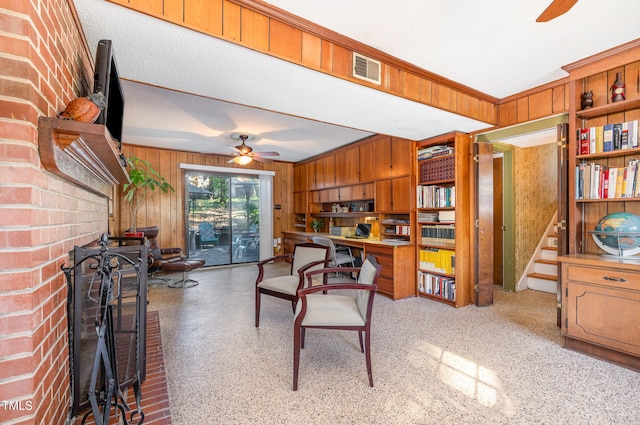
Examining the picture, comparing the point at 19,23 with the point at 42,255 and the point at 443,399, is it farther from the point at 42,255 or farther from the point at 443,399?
the point at 443,399

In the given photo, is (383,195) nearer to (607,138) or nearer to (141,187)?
(607,138)

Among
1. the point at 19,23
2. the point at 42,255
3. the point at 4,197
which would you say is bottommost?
the point at 42,255

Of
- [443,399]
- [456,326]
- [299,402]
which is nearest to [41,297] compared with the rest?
[299,402]

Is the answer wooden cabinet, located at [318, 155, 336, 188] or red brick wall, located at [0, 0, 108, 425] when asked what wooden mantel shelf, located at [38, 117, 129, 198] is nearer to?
red brick wall, located at [0, 0, 108, 425]

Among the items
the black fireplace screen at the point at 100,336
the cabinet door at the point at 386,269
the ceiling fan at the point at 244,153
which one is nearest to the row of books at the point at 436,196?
the cabinet door at the point at 386,269

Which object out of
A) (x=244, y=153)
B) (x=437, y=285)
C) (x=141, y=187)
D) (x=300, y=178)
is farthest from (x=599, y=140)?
(x=141, y=187)

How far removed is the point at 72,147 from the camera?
46.6 inches

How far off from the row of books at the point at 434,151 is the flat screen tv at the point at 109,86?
3.40m

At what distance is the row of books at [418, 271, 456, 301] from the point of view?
11.8 feet

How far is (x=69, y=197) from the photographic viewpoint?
1.43 meters

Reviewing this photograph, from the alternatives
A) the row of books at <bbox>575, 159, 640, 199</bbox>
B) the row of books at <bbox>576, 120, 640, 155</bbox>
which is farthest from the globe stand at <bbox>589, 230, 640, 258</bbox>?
the row of books at <bbox>576, 120, 640, 155</bbox>

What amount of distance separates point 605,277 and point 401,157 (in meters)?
2.54

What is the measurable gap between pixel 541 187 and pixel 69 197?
18.1ft

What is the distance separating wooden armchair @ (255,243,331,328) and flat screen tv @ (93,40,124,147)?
1.71 metres
